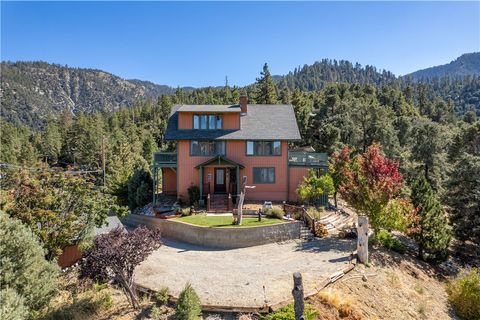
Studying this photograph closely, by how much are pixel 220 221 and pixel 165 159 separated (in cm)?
879

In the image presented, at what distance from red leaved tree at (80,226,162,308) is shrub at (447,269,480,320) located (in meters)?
15.1

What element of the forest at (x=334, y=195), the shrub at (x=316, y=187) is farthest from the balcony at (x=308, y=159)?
the shrub at (x=316, y=187)

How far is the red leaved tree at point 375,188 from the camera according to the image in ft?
62.1

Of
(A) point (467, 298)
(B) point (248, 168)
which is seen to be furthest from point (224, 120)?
(A) point (467, 298)

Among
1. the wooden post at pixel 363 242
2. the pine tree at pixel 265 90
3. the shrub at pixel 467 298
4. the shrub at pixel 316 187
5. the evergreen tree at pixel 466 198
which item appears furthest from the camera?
the pine tree at pixel 265 90

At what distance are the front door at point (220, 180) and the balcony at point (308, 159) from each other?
5.85 m

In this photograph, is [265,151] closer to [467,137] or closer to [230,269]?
[230,269]

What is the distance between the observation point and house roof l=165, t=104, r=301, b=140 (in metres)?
26.9

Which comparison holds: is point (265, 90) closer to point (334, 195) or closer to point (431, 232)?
point (334, 195)

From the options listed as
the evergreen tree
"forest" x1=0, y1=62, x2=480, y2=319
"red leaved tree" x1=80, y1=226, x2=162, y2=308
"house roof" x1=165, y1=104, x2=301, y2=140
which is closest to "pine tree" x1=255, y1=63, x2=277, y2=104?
"forest" x1=0, y1=62, x2=480, y2=319

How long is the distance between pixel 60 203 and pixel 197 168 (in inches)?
505

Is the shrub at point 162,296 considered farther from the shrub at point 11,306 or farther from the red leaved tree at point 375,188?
the red leaved tree at point 375,188

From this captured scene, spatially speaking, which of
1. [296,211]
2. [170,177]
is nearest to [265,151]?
[296,211]

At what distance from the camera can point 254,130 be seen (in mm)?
27812
